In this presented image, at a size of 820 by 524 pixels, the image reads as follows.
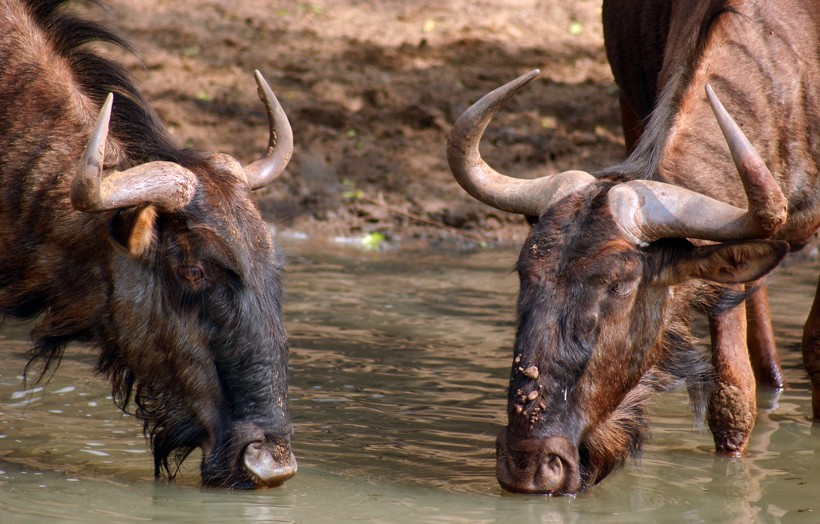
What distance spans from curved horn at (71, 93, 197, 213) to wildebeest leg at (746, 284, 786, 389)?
380 centimetres

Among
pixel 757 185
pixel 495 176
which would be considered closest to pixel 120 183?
pixel 495 176

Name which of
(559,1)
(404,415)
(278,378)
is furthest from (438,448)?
(559,1)

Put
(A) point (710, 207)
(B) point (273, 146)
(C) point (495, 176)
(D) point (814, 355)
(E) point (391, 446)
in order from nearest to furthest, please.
Result: (A) point (710, 207) → (C) point (495, 176) → (B) point (273, 146) → (E) point (391, 446) → (D) point (814, 355)

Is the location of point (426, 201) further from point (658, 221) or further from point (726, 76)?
point (658, 221)

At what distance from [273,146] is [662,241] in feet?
6.26

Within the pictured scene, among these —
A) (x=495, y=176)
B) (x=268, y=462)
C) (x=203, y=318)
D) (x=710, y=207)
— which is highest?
(x=710, y=207)

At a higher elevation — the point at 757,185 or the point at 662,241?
the point at 757,185

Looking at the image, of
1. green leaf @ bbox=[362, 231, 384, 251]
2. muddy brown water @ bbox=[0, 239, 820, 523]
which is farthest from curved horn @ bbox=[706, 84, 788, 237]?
green leaf @ bbox=[362, 231, 384, 251]

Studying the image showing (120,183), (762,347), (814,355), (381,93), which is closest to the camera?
(120,183)

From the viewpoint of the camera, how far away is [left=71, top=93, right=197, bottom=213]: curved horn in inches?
186

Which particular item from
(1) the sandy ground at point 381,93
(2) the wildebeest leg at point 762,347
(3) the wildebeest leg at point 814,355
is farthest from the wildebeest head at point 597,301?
(1) the sandy ground at point 381,93

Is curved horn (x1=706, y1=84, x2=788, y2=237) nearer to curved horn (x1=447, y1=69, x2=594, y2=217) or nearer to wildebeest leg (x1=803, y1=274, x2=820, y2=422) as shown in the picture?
curved horn (x1=447, y1=69, x2=594, y2=217)

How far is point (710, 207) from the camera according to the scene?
506 cm

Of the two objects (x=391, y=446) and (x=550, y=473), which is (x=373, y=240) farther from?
(x=550, y=473)
